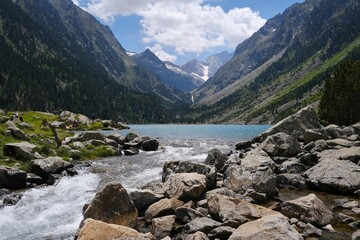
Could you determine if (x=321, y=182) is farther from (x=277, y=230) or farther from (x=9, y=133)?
(x=9, y=133)

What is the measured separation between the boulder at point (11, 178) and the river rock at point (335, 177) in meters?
23.7

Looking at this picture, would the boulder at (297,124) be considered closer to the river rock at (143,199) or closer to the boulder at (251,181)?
the boulder at (251,181)

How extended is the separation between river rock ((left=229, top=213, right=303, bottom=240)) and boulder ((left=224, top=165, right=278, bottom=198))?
8.90m

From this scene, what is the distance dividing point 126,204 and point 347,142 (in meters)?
29.6

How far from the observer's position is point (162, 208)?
19.0 meters

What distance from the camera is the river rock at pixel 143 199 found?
2044cm

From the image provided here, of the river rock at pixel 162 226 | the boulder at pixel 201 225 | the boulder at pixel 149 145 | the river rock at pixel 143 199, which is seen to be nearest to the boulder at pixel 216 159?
the river rock at pixel 143 199

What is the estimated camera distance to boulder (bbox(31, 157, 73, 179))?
104ft

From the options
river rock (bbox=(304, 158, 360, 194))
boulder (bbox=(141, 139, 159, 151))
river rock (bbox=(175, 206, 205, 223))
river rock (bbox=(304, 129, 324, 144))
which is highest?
river rock (bbox=(304, 129, 324, 144))

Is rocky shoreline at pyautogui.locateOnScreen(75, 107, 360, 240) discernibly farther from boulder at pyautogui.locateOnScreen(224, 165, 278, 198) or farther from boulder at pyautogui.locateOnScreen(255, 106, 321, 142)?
boulder at pyautogui.locateOnScreen(255, 106, 321, 142)

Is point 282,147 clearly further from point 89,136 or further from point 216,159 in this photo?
point 89,136

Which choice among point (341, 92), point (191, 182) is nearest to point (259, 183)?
point (191, 182)

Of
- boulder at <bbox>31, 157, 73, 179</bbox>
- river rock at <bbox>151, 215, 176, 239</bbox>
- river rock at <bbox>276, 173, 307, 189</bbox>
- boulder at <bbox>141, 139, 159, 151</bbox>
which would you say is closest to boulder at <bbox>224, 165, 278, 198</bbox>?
river rock at <bbox>276, 173, 307, 189</bbox>

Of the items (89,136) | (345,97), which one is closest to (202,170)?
(89,136)
